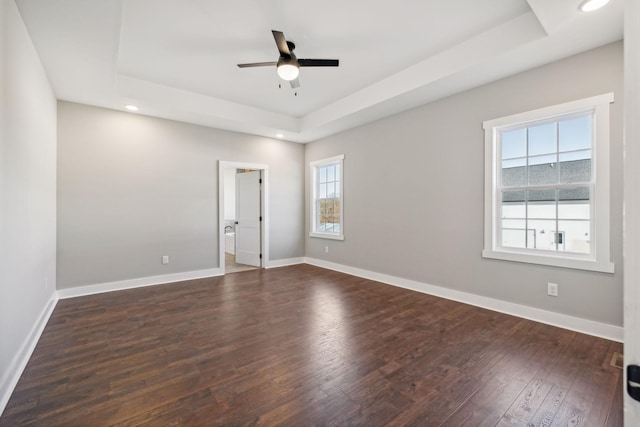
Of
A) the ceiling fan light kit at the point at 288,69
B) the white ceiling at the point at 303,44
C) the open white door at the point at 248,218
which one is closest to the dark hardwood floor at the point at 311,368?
the open white door at the point at 248,218

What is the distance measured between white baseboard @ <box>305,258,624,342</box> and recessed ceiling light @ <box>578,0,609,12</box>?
275 cm

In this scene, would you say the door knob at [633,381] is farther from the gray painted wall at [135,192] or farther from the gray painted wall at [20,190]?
the gray painted wall at [135,192]

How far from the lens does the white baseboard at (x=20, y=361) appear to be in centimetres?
183

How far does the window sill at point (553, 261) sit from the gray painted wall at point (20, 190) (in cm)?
449

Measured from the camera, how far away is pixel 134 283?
446 cm

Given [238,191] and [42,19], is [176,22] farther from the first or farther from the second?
[238,191]

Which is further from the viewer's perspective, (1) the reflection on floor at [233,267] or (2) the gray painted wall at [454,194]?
(1) the reflection on floor at [233,267]

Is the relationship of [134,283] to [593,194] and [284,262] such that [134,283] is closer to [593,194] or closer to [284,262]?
[284,262]

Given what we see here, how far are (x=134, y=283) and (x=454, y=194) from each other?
4982 millimetres

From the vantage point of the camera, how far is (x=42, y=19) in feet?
7.53

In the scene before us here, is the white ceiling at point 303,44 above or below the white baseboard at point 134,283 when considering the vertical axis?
above

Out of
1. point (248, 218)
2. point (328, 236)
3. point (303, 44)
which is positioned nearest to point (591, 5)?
point (303, 44)

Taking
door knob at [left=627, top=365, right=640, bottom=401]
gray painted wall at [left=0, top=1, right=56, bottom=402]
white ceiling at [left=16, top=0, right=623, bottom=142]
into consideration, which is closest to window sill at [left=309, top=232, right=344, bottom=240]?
white ceiling at [left=16, top=0, right=623, bottom=142]

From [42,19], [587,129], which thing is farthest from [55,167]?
[587,129]
